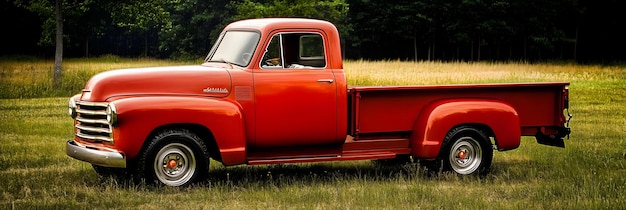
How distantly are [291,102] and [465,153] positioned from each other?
2.19m

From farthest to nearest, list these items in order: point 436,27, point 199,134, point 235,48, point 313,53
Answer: point 436,27 < point 313,53 < point 235,48 < point 199,134

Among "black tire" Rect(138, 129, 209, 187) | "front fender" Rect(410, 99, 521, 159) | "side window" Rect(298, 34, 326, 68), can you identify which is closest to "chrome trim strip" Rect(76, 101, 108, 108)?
"black tire" Rect(138, 129, 209, 187)

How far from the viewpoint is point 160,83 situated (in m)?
8.87

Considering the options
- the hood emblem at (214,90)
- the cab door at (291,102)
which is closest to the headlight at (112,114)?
the hood emblem at (214,90)

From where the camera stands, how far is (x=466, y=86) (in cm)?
984

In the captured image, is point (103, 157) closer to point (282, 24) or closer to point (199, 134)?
point (199, 134)

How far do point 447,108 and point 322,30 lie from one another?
1.57 meters

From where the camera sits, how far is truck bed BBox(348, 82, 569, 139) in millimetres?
9523

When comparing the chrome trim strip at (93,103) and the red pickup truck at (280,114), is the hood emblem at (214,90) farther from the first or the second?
the chrome trim strip at (93,103)

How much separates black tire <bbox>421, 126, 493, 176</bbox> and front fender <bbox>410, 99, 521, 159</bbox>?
0.34 ft

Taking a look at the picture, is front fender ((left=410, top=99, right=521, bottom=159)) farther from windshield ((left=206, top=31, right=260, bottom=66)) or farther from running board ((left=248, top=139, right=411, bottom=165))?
windshield ((left=206, top=31, right=260, bottom=66))

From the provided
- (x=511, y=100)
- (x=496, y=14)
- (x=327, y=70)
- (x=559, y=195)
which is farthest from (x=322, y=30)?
(x=496, y=14)

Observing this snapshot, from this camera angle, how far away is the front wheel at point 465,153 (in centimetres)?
988

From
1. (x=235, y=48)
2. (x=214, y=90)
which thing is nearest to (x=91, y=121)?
(x=214, y=90)
